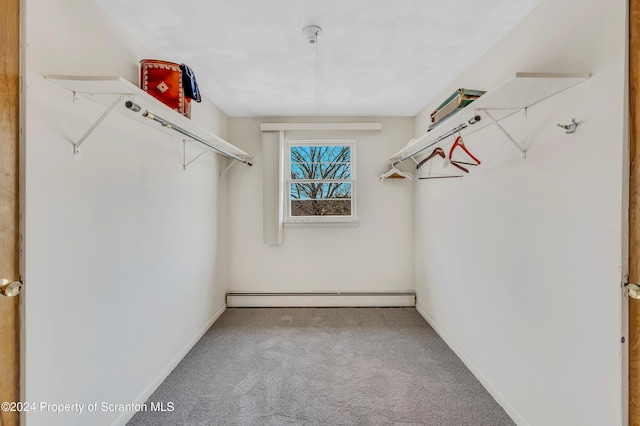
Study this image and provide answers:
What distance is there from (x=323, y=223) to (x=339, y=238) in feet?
0.88

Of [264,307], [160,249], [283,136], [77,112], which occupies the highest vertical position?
[283,136]

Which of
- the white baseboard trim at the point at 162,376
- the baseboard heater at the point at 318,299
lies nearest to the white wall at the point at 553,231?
the baseboard heater at the point at 318,299

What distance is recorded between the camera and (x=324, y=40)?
1.85 m

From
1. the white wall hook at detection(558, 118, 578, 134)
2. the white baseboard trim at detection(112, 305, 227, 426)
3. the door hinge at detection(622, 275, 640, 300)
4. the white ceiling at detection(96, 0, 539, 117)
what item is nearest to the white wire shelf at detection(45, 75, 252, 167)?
the white ceiling at detection(96, 0, 539, 117)

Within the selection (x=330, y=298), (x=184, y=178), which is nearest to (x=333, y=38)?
(x=184, y=178)

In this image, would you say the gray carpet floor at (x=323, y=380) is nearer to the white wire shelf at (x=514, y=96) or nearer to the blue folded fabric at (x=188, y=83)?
the white wire shelf at (x=514, y=96)

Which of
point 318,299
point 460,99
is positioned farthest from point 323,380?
point 460,99

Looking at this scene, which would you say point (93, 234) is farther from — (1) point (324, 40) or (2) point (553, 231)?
(2) point (553, 231)

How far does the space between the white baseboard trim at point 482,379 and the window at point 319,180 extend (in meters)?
1.56

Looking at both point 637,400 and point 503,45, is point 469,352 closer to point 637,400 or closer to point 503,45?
point 637,400

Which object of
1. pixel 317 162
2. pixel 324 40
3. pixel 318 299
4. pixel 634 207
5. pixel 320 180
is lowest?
pixel 318 299

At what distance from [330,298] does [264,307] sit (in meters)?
0.80

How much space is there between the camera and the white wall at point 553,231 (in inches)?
44.8

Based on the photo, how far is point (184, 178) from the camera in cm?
249
